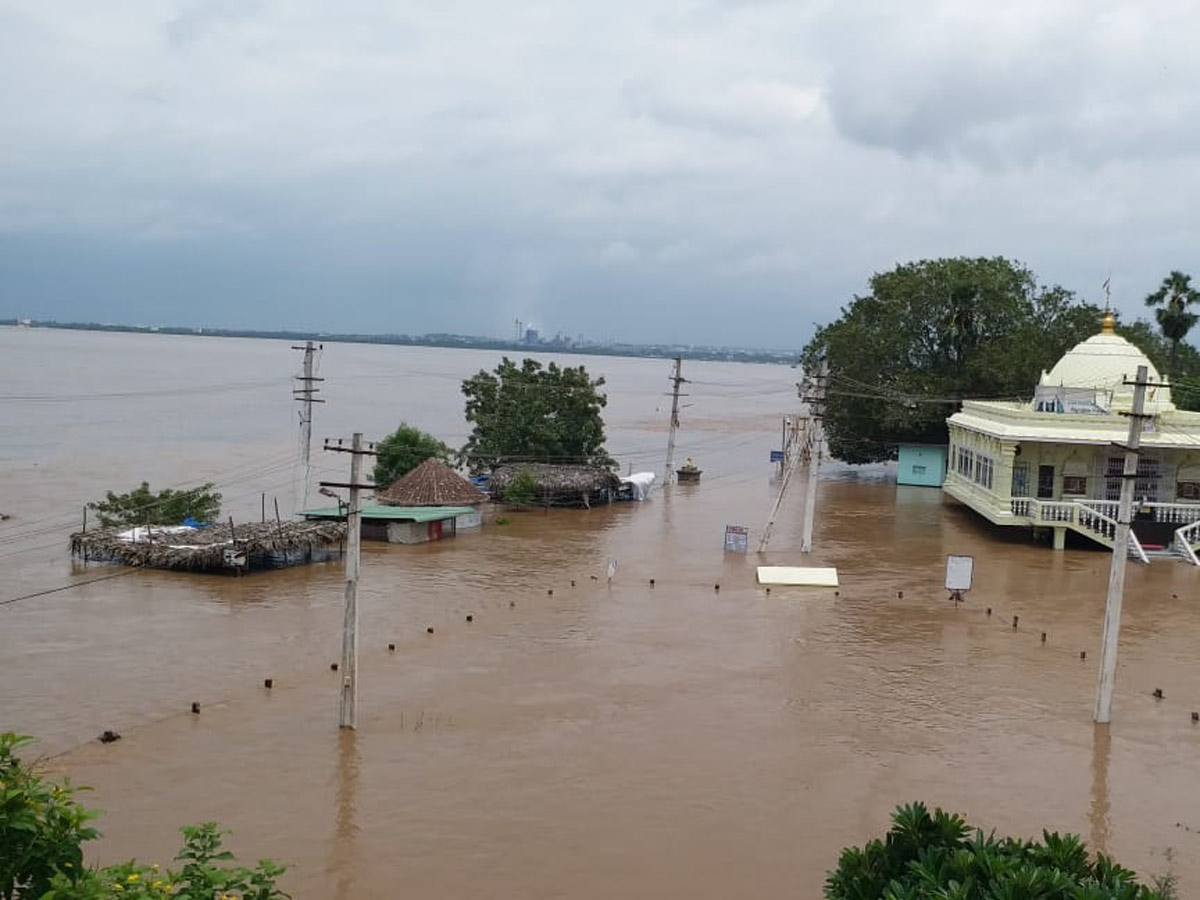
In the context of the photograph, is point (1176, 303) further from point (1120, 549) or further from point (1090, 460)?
point (1120, 549)

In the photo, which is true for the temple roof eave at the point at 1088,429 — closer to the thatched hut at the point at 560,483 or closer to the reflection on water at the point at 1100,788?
the thatched hut at the point at 560,483

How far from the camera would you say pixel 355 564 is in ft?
55.0

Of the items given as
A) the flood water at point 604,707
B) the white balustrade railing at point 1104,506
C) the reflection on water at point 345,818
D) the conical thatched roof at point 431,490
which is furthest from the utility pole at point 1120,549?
the conical thatched roof at point 431,490

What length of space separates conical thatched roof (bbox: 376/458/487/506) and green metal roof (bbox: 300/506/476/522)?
25 centimetres

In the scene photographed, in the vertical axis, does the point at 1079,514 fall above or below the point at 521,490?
above

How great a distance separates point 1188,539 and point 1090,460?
375cm

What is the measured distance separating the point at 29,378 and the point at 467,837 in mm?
126998

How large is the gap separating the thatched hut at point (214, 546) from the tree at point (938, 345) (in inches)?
1014

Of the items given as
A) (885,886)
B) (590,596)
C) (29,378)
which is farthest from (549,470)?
(29,378)

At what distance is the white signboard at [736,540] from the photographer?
3356 centimetres

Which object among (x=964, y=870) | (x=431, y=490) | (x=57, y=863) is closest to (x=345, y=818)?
(x=57, y=863)

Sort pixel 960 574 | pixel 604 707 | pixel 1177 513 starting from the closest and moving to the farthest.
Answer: pixel 604 707, pixel 960 574, pixel 1177 513

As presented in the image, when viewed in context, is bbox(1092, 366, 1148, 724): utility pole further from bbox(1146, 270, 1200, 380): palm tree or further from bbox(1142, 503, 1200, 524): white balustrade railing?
bbox(1146, 270, 1200, 380): palm tree

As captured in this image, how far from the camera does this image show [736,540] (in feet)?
Answer: 111
